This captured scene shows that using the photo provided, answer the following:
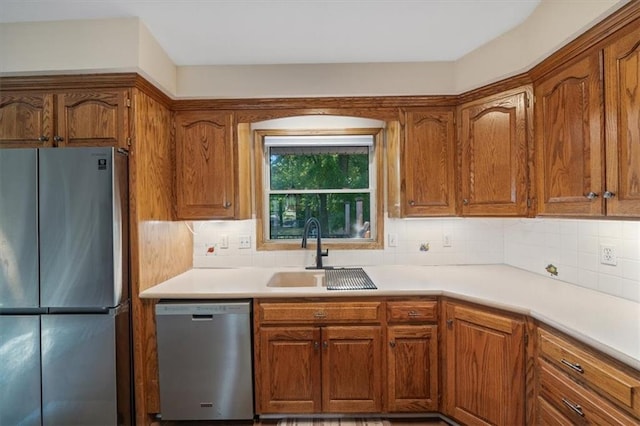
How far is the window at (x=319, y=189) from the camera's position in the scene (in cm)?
266

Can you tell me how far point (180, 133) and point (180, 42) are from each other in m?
0.60

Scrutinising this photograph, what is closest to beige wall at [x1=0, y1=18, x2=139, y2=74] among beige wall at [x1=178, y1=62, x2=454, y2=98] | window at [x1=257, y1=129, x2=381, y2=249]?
beige wall at [x1=178, y1=62, x2=454, y2=98]

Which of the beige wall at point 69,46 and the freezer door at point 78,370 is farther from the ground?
the beige wall at point 69,46

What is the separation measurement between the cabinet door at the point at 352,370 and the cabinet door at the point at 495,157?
1.12 meters

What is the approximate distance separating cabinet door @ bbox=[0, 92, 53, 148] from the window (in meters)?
1.43

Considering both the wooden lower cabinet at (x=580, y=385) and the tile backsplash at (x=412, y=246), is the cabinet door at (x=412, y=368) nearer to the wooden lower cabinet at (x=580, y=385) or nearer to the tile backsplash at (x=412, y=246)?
the wooden lower cabinet at (x=580, y=385)

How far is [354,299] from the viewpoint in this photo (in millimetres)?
1829

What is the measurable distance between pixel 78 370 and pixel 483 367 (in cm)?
223

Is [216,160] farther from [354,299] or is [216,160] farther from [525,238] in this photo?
[525,238]

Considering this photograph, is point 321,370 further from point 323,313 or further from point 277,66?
point 277,66

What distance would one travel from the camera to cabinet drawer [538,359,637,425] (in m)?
1.03

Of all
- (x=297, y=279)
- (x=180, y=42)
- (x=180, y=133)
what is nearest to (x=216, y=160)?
(x=180, y=133)

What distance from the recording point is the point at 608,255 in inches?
63.1

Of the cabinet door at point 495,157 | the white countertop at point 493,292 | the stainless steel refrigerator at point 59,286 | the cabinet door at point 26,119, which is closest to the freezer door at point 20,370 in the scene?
the stainless steel refrigerator at point 59,286
